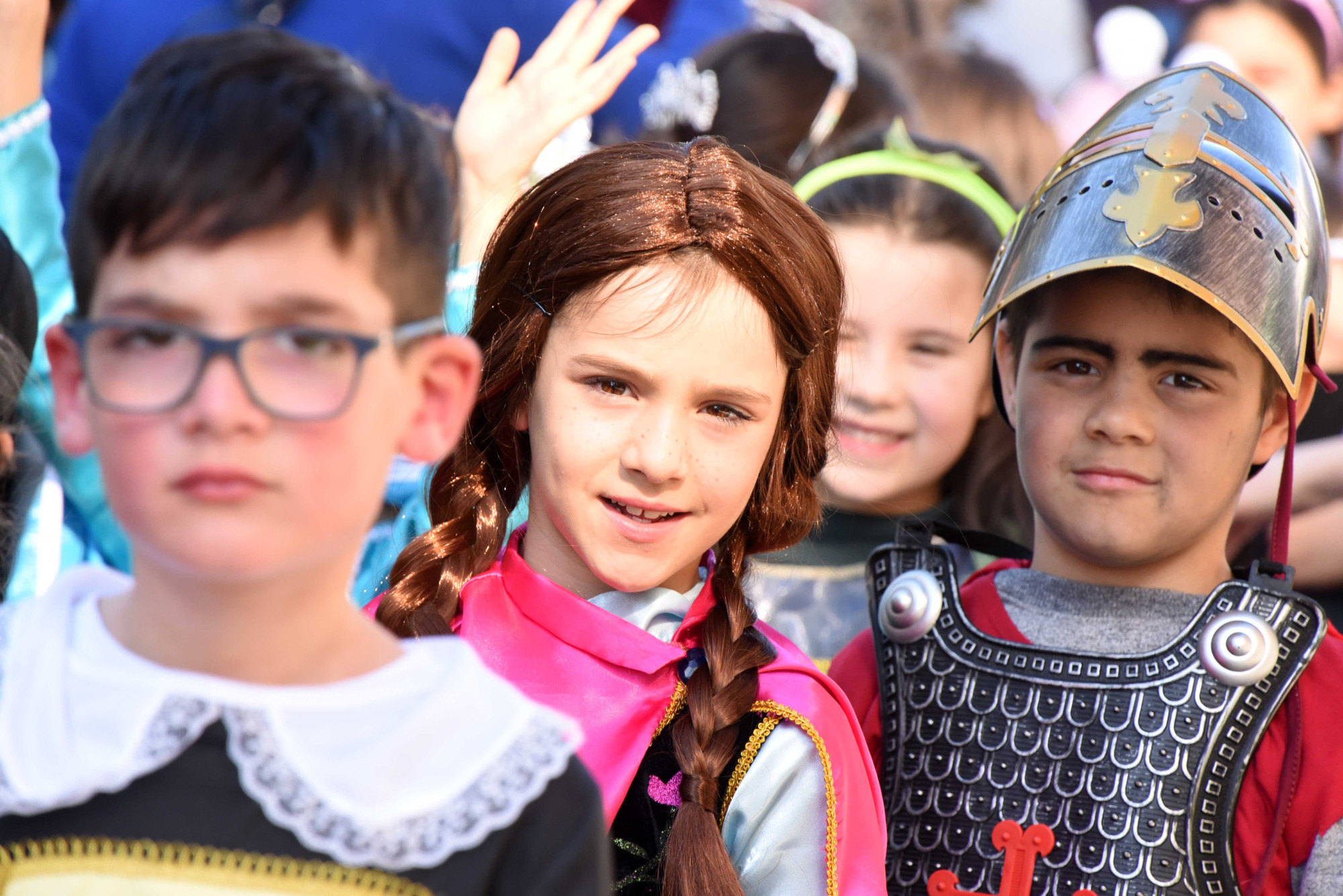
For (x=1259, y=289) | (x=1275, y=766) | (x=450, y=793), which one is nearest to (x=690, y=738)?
(x=450, y=793)

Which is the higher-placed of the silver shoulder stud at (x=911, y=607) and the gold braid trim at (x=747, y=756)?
the silver shoulder stud at (x=911, y=607)

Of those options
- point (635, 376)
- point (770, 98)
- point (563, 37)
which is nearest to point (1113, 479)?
point (635, 376)

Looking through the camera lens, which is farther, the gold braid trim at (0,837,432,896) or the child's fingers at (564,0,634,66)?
the child's fingers at (564,0,634,66)

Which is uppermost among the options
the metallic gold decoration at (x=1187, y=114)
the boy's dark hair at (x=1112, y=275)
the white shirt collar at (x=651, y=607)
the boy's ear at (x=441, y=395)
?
the metallic gold decoration at (x=1187, y=114)

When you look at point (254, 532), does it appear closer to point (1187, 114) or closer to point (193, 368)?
point (193, 368)

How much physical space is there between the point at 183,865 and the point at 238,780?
0.08 m

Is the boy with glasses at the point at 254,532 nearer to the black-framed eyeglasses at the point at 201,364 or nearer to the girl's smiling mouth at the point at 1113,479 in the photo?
the black-framed eyeglasses at the point at 201,364

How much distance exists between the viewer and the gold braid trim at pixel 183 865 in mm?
1116

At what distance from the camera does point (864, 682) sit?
2377 millimetres

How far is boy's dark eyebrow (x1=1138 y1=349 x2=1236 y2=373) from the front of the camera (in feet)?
6.97

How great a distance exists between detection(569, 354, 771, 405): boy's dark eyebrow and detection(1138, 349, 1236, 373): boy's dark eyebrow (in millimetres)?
681

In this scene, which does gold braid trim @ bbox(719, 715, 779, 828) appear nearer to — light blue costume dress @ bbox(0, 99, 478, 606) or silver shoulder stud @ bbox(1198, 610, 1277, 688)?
silver shoulder stud @ bbox(1198, 610, 1277, 688)

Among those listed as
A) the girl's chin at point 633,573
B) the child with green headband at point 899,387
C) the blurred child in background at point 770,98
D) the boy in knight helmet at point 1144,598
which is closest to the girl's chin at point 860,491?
the child with green headband at point 899,387

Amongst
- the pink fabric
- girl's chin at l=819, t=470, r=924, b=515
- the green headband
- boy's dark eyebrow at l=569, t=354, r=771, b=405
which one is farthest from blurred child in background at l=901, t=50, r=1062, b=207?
boy's dark eyebrow at l=569, t=354, r=771, b=405
